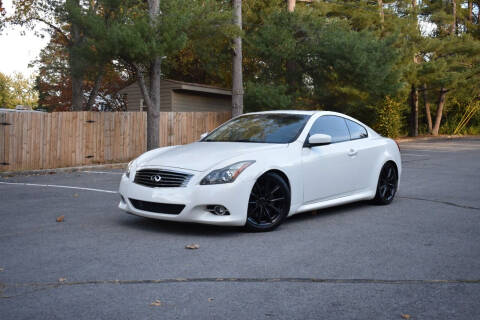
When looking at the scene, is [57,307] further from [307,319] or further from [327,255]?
[327,255]

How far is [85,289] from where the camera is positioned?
4586 millimetres

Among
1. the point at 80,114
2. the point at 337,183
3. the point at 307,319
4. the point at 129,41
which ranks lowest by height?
the point at 307,319

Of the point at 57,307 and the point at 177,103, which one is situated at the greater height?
the point at 177,103

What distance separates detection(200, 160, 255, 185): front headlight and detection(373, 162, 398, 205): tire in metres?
3.10

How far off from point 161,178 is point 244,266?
73.0 inches

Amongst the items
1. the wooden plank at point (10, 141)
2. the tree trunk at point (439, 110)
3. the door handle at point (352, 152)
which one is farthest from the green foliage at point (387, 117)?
the door handle at point (352, 152)

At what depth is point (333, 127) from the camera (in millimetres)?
8328

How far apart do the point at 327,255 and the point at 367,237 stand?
1.08 meters

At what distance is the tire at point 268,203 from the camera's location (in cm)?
679

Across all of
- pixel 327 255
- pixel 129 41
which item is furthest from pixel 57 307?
pixel 129 41

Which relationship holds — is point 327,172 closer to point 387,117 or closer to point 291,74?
point 291,74

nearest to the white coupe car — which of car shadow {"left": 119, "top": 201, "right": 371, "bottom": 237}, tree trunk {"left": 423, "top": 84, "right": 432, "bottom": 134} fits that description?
car shadow {"left": 119, "top": 201, "right": 371, "bottom": 237}

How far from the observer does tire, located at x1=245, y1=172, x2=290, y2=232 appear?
6.79 m

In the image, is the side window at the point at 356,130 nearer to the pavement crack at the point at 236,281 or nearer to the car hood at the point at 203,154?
the car hood at the point at 203,154
